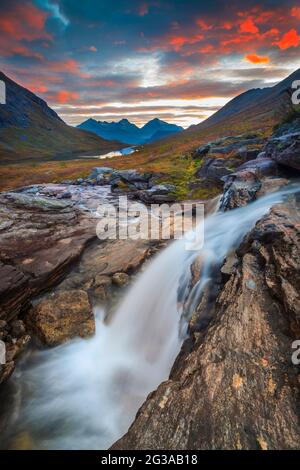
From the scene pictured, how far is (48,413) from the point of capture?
942 centimetres

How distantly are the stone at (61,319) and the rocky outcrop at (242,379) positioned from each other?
5120mm

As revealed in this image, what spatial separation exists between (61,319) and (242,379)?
26.4 ft

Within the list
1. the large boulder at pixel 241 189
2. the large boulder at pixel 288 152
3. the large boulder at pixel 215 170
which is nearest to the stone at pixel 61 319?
the large boulder at pixel 241 189

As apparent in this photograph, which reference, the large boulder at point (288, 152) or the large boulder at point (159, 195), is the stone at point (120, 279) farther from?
the large boulder at point (159, 195)

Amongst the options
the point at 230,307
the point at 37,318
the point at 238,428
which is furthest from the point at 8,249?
the point at 238,428

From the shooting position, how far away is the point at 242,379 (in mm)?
6504

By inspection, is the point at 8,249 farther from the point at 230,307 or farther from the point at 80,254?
the point at 230,307

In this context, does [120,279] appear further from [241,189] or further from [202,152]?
[202,152]

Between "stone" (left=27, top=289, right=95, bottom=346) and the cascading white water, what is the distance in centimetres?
42

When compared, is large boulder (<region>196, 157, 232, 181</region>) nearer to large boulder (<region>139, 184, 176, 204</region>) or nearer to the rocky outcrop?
large boulder (<region>139, 184, 176, 204</region>)

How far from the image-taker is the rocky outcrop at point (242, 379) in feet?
18.6

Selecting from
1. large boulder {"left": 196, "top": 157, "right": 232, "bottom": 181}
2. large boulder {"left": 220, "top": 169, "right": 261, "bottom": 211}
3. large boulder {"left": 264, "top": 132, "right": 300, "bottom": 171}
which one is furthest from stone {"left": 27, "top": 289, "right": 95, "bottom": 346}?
large boulder {"left": 196, "top": 157, "right": 232, "bottom": 181}

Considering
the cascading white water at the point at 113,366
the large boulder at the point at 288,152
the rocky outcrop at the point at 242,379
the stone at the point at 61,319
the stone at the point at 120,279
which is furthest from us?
the large boulder at the point at 288,152

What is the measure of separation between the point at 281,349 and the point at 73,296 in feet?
29.2
